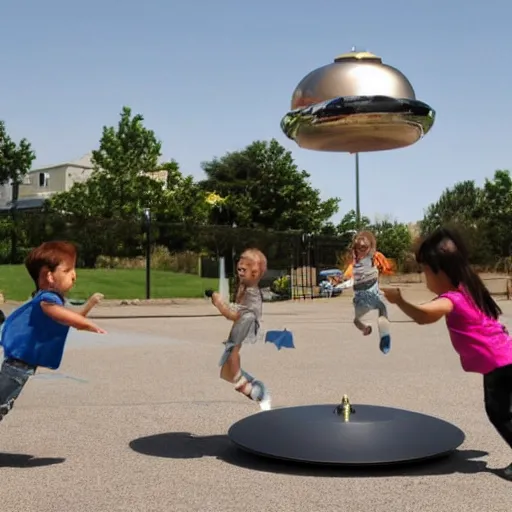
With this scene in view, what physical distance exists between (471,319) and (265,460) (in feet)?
5.59

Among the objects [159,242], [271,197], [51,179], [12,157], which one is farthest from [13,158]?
[51,179]

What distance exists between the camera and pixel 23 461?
517 centimetres

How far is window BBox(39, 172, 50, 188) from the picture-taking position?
265 feet

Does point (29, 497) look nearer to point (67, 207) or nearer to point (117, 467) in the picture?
point (117, 467)

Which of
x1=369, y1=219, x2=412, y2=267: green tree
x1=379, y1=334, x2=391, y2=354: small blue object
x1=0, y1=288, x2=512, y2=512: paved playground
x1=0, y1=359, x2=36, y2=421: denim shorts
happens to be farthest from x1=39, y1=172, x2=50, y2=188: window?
x1=379, y1=334, x2=391, y2=354: small blue object

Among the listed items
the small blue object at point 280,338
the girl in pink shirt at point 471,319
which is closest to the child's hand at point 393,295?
the girl in pink shirt at point 471,319

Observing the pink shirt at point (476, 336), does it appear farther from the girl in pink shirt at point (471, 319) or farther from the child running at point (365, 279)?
the child running at point (365, 279)

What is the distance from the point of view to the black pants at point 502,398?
4.66 metres

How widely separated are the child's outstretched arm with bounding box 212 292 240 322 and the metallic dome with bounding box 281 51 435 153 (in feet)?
4.54

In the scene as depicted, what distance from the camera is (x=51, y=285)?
4.90 m

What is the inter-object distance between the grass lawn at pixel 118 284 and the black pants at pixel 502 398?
17044 millimetres

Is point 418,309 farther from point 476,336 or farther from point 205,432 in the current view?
point 205,432

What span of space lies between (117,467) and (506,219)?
42.7 meters

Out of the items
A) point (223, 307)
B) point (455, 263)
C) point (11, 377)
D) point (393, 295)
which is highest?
point (455, 263)
